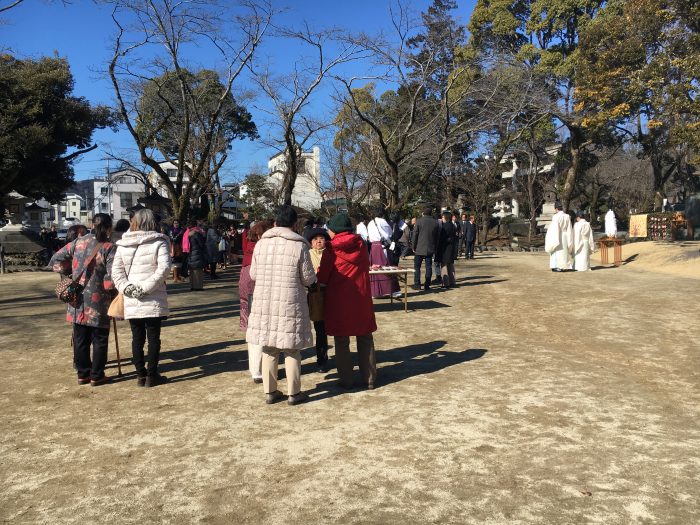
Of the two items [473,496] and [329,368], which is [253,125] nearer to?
[329,368]

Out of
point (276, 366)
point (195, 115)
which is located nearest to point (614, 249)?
point (276, 366)

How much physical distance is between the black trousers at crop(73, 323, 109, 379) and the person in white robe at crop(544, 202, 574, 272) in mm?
11154

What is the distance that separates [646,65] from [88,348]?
16.0m

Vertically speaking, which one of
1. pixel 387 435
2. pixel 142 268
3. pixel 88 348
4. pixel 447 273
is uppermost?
pixel 142 268

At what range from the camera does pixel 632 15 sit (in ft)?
54.5

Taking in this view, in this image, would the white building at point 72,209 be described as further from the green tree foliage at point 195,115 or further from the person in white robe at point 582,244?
the person in white robe at point 582,244

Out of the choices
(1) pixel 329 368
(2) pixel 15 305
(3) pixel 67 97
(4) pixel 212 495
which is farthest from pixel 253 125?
(4) pixel 212 495

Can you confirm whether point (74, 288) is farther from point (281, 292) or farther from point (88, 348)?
point (281, 292)

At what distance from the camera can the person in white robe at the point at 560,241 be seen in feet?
45.8

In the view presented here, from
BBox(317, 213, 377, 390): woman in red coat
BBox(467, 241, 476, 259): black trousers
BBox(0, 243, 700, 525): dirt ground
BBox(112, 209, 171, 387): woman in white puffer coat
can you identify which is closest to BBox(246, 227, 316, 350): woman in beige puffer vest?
BBox(317, 213, 377, 390): woman in red coat

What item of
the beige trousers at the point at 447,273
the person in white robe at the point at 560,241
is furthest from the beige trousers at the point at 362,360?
the person in white robe at the point at 560,241

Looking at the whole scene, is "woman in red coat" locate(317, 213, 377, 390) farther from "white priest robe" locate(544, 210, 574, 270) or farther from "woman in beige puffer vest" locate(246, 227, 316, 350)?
"white priest robe" locate(544, 210, 574, 270)

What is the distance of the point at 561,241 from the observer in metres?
14.0

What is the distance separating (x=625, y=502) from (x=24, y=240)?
22.8 metres
